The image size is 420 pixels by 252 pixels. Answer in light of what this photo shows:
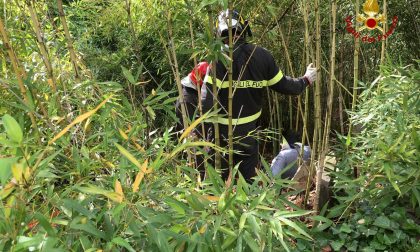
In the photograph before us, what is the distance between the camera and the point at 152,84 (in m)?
3.84

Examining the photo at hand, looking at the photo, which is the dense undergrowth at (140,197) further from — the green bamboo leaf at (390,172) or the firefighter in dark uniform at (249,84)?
the firefighter in dark uniform at (249,84)

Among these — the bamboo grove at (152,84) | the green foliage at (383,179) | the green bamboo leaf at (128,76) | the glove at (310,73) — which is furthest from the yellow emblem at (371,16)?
the green bamboo leaf at (128,76)

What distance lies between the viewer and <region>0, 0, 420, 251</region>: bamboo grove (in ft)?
3.61

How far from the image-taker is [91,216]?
2.98 feet

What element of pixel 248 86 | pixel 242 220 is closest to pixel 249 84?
pixel 248 86

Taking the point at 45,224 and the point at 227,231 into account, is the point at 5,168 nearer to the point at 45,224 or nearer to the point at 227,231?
the point at 45,224

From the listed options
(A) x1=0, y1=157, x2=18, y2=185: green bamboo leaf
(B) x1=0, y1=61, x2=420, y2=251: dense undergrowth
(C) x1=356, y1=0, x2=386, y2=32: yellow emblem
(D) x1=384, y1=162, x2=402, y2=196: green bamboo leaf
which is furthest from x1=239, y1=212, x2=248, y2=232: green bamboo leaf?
(C) x1=356, y1=0, x2=386, y2=32: yellow emblem

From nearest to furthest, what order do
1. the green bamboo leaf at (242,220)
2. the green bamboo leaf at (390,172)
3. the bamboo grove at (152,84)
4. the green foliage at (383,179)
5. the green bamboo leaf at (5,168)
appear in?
the green bamboo leaf at (5,168)
the green bamboo leaf at (242,220)
the bamboo grove at (152,84)
the green bamboo leaf at (390,172)
the green foliage at (383,179)

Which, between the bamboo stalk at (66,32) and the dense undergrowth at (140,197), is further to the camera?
the bamboo stalk at (66,32)

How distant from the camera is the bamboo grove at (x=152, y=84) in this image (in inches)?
43.3

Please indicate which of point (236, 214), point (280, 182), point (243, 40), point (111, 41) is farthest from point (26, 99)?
point (111, 41)

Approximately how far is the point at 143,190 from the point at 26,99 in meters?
0.47

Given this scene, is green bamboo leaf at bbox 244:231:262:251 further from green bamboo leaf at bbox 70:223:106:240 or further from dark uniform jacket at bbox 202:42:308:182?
dark uniform jacket at bbox 202:42:308:182

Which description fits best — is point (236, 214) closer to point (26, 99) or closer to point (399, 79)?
point (26, 99)
